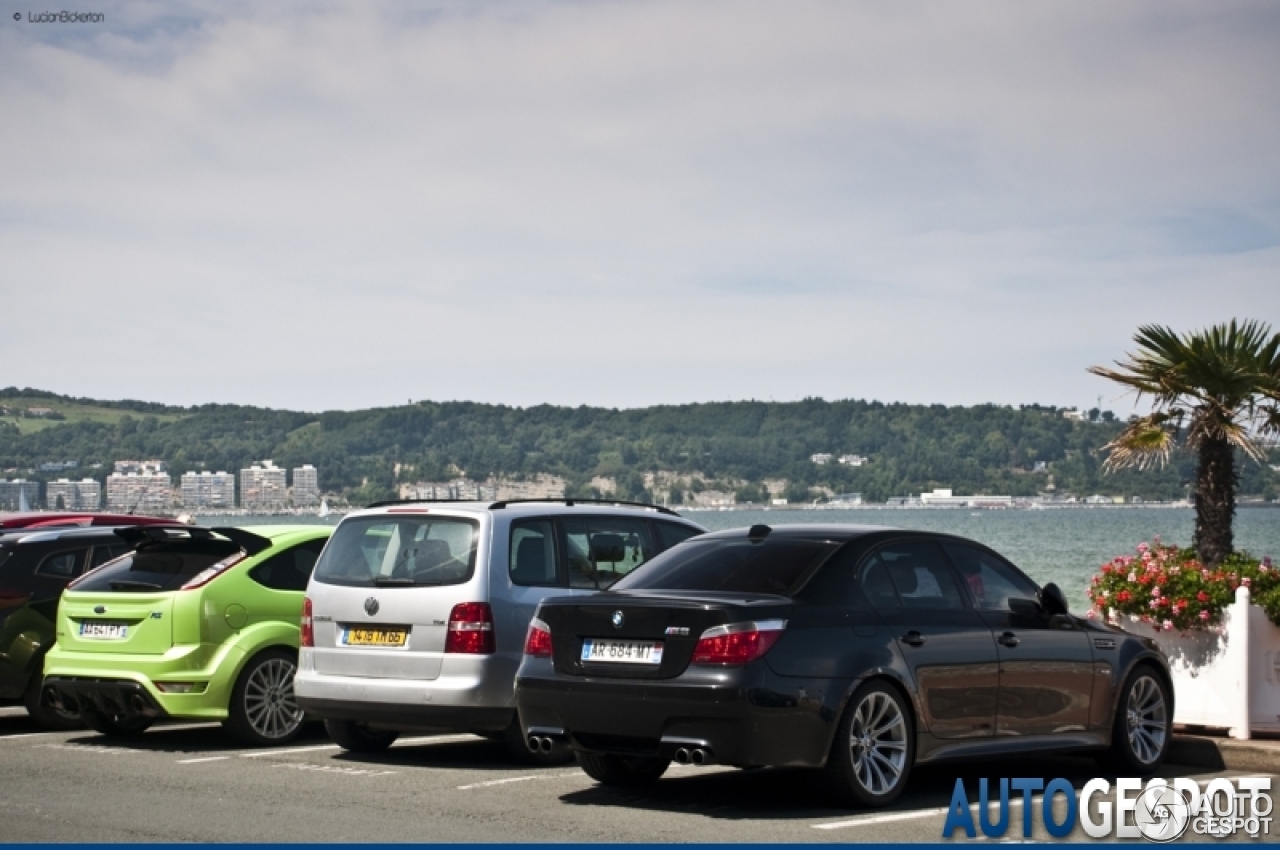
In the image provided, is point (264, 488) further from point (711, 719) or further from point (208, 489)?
point (711, 719)

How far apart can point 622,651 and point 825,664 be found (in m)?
1.11

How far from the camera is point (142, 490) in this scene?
133000mm

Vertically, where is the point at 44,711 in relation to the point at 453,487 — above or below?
below

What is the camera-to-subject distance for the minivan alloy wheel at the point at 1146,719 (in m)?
11.8

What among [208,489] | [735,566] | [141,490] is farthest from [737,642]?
[208,489]

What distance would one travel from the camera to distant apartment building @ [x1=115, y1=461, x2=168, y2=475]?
453ft

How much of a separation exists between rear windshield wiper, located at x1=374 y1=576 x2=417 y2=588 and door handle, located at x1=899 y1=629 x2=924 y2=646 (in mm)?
3610

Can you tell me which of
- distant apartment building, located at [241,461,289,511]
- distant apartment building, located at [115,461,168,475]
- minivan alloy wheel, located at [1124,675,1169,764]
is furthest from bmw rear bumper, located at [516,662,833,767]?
distant apartment building, located at [115,461,168,475]

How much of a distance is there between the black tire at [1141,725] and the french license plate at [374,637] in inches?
181


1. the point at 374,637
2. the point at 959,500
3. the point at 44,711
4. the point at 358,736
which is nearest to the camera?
the point at 374,637

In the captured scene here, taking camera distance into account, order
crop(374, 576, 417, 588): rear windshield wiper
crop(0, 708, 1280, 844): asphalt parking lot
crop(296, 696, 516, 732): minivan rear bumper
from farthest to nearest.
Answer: crop(374, 576, 417, 588): rear windshield wiper → crop(296, 696, 516, 732): minivan rear bumper → crop(0, 708, 1280, 844): asphalt parking lot

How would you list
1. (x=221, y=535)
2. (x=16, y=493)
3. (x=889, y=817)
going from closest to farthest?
(x=889, y=817) → (x=221, y=535) → (x=16, y=493)

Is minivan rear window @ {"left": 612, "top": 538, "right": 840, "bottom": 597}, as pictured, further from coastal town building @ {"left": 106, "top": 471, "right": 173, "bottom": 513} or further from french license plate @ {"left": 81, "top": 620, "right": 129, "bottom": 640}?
coastal town building @ {"left": 106, "top": 471, "right": 173, "bottom": 513}

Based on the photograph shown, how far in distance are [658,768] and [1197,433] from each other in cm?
644
